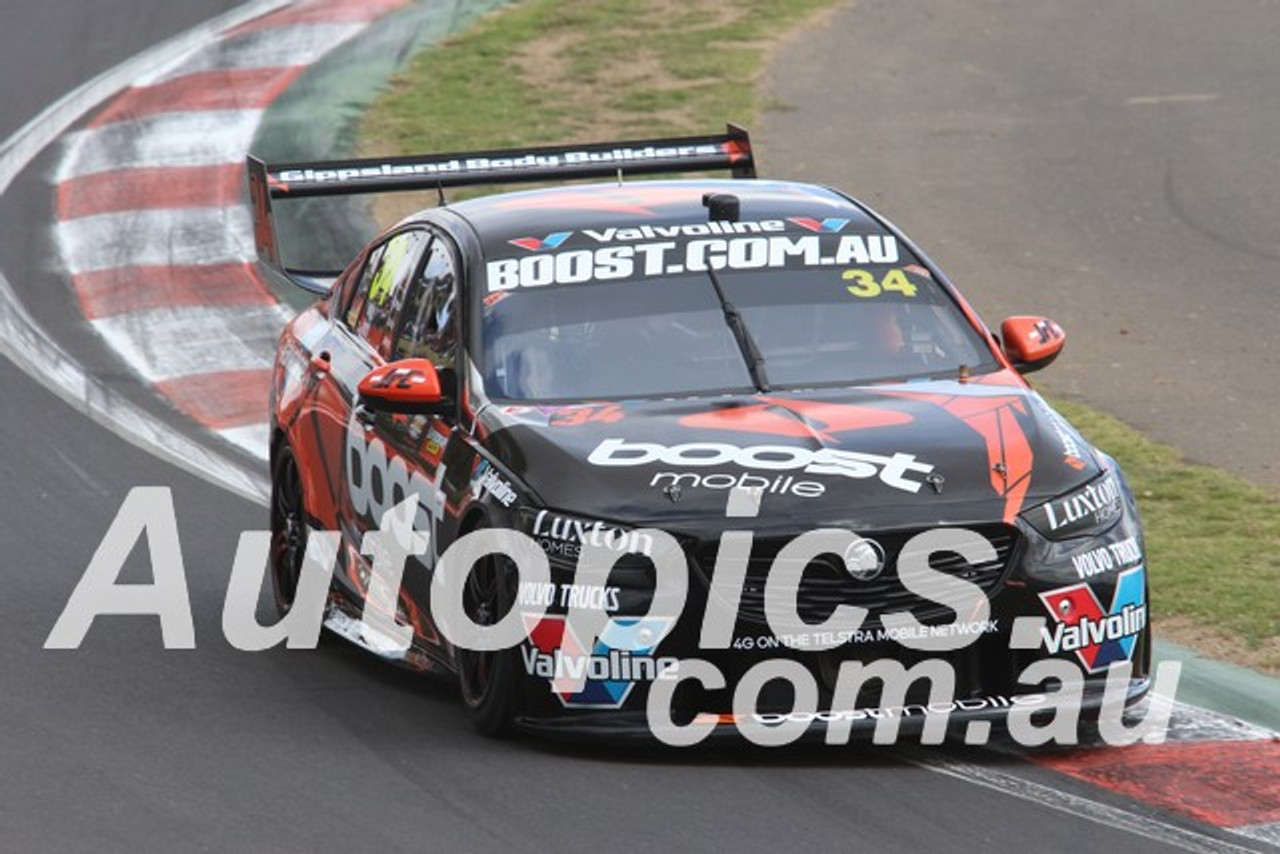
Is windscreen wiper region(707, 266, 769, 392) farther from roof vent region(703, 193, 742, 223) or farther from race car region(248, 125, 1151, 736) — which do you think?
roof vent region(703, 193, 742, 223)

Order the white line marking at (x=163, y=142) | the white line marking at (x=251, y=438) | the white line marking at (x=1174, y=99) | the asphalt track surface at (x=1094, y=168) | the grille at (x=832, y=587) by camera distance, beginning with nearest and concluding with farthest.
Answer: the grille at (x=832, y=587) < the white line marking at (x=251, y=438) < the asphalt track surface at (x=1094, y=168) < the white line marking at (x=163, y=142) < the white line marking at (x=1174, y=99)

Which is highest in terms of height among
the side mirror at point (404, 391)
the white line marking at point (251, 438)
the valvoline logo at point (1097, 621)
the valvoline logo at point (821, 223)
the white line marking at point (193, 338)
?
the valvoline logo at point (821, 223)

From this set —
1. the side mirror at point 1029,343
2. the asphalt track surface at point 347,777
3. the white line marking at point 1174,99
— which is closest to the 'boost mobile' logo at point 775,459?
the asphalt track surface at point 347,777

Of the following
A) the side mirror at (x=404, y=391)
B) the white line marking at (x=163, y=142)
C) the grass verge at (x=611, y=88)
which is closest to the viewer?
the side mirror at (x=404, y=391)

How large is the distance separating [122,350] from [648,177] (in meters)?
2.83

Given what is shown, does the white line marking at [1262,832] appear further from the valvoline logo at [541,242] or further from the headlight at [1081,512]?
the valvoline logo at [541,242]

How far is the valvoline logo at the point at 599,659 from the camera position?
696 cm

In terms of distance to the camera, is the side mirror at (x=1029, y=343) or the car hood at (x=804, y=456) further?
the side mirror at (x=1029, y=343)

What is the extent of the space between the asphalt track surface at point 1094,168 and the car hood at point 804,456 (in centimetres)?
367

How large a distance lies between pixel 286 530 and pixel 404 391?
173cm

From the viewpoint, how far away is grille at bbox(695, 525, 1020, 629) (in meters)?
6.92

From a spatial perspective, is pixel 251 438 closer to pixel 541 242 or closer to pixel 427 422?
pixel 541 242

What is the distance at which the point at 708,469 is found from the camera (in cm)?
712

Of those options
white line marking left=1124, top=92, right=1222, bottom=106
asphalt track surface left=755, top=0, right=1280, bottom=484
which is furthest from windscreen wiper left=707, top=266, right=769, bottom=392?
white line marking left=1124, top=92, right=1222, bottom=106
